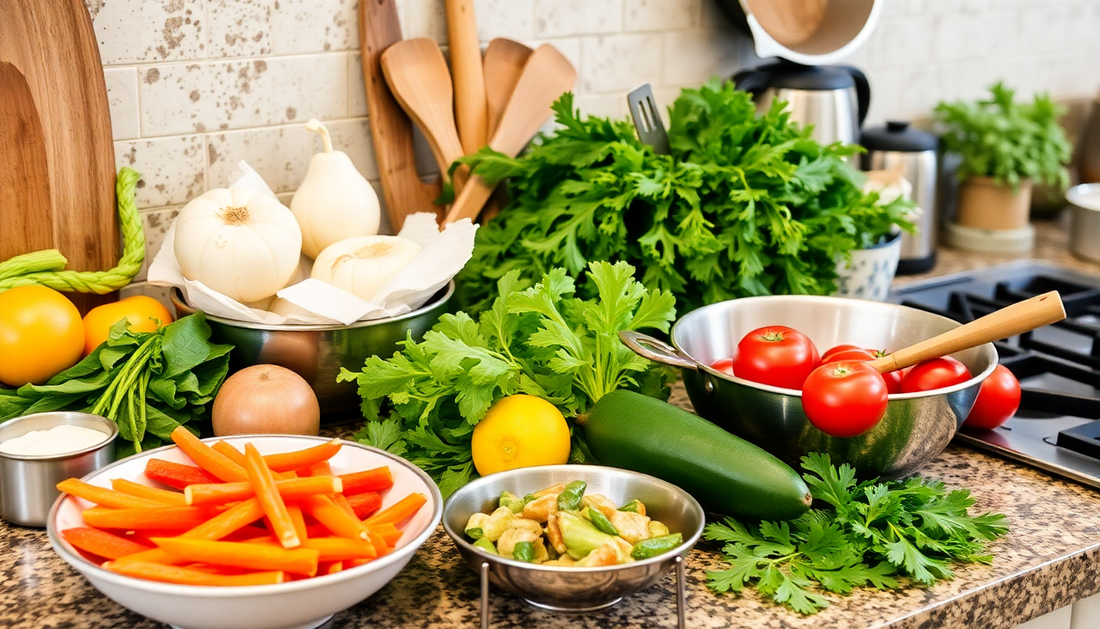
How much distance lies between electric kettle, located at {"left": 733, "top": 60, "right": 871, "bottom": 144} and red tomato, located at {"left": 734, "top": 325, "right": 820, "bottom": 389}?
729 mm

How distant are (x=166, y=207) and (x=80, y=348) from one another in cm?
26

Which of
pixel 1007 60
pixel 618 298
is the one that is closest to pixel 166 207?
pixel 618 298

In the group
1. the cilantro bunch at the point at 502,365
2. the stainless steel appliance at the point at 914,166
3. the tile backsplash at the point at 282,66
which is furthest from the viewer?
the stainless steel appliance at the point at 914,166

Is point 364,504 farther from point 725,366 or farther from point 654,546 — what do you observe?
point 725,366

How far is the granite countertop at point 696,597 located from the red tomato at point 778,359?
200 mm

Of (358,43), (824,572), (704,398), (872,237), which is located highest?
(358,43)

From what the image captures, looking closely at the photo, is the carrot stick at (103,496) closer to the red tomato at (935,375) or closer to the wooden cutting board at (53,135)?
the wooden cutting board at (53,135)

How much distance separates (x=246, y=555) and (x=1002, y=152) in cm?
169

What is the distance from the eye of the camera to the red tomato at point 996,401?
1.23 metres

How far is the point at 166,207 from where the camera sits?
1356 millimetres

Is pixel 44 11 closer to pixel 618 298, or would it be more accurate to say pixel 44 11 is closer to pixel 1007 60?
pixel 618 298

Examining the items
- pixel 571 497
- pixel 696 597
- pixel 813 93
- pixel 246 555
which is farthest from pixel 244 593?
pixel 813 93

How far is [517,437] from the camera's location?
105 centimetres

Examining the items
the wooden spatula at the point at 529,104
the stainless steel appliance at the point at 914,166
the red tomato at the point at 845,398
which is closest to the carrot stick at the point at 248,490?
the red tomato at the point at 845,398
